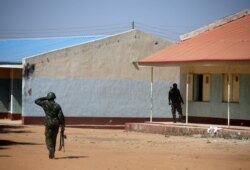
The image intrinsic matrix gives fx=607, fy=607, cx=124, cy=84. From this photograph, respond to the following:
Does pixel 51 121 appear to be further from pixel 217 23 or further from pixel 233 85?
pixel 217 23

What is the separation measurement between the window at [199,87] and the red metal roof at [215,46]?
4.98 ft

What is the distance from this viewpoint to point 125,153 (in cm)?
1722

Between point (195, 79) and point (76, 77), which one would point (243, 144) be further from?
point (76, 77)

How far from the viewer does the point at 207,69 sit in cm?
2662

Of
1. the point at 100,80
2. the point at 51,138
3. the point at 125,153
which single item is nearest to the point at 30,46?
the point at 100,80

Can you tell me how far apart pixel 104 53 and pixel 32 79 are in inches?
150

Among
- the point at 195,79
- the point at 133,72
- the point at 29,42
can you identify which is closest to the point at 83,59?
the point at 133,72

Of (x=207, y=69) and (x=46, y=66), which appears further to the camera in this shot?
(x=46, y=66)

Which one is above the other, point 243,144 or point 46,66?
point 46,66

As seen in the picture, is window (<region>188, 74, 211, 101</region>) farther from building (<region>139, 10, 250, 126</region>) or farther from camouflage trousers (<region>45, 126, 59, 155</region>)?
camouflage trousers (<region>45, 126, 59, 155</region>)

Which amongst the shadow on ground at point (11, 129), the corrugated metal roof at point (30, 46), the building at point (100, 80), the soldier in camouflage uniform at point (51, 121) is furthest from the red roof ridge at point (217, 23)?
the soldier in camouflage uniform at point (51, 121)

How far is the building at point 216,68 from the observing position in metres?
23.5

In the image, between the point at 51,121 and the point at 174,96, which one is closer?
the point at 51,121

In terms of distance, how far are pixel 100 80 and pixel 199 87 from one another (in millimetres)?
5177
